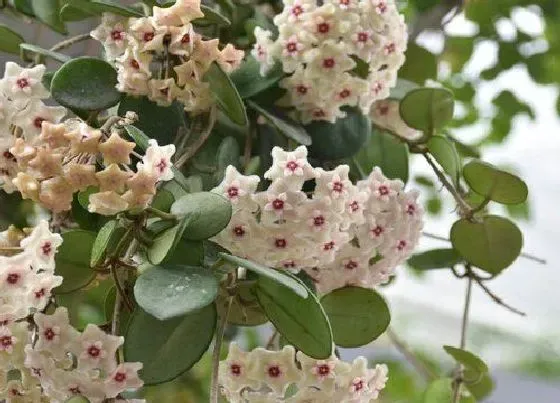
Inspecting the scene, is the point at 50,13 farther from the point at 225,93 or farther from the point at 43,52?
the point at 225,93

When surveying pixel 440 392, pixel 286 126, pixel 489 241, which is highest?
pixel 286 126

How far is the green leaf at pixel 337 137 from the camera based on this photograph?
2.57 feet

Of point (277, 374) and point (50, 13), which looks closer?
point (277, 374)

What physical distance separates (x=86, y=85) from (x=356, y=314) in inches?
10.9

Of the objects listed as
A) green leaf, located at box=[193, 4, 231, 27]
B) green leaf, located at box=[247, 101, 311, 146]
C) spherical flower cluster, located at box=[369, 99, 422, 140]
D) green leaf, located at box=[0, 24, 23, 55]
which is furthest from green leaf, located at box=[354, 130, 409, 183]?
green leaf, located at box=[0, 24, 23, 55]

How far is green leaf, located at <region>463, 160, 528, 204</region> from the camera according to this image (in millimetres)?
756

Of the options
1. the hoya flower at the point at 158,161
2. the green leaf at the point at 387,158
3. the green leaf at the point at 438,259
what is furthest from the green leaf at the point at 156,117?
the green leaf at the point at 438,259

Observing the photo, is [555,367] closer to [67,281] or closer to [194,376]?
[194,376]

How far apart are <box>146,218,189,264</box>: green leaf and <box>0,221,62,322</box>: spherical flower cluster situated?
63 mm

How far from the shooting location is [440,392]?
0.86 metres

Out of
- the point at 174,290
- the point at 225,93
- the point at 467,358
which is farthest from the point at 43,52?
the point at 467,358

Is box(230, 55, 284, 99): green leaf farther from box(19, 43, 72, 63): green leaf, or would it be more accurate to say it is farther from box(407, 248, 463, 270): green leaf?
box(407, 248, 463, 270): green leaf

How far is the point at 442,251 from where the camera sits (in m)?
0.91

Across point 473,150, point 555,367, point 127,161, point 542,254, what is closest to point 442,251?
point 473,150
